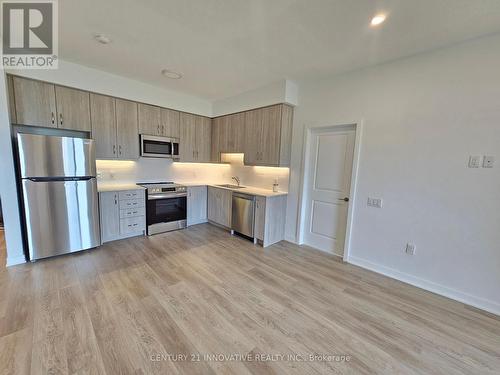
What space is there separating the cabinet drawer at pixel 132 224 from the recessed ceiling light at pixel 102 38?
8.48ft

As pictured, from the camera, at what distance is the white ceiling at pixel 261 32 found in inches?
70.7

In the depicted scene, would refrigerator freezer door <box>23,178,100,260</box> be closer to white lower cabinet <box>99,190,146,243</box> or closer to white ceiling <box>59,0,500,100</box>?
white lower cabinet <box>99,190,146,243</box>

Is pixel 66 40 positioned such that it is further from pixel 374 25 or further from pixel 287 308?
pixel 287 308

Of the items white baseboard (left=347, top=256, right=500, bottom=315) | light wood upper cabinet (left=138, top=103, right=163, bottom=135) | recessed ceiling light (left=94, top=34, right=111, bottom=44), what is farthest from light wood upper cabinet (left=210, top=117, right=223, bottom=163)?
white baseboard (left=347, top=256, right=500, bottom=315)

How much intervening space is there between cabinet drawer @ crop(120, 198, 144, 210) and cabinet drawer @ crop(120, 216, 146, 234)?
0.72 ft

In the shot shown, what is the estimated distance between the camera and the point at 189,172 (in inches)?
195

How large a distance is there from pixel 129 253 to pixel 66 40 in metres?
2.85

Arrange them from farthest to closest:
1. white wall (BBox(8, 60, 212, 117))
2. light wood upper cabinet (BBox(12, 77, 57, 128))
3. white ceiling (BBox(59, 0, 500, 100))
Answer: white wall (BBox(8, 60, 212, 117)), light wood upper cabinet (BBox(12, 77, 57, 128)), white ceiling (BBox(59, 0, 500, 100))

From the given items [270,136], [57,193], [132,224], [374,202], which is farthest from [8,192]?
[374,202]

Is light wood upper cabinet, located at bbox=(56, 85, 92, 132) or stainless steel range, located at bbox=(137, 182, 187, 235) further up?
light wood upper cabinet, located at bbox=(56, 85, 92, 132)

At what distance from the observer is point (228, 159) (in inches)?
194

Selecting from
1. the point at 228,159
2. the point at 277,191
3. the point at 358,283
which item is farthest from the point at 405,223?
the point at 228,159

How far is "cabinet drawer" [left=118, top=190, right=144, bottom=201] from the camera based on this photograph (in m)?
3.52

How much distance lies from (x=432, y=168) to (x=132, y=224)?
449cm
